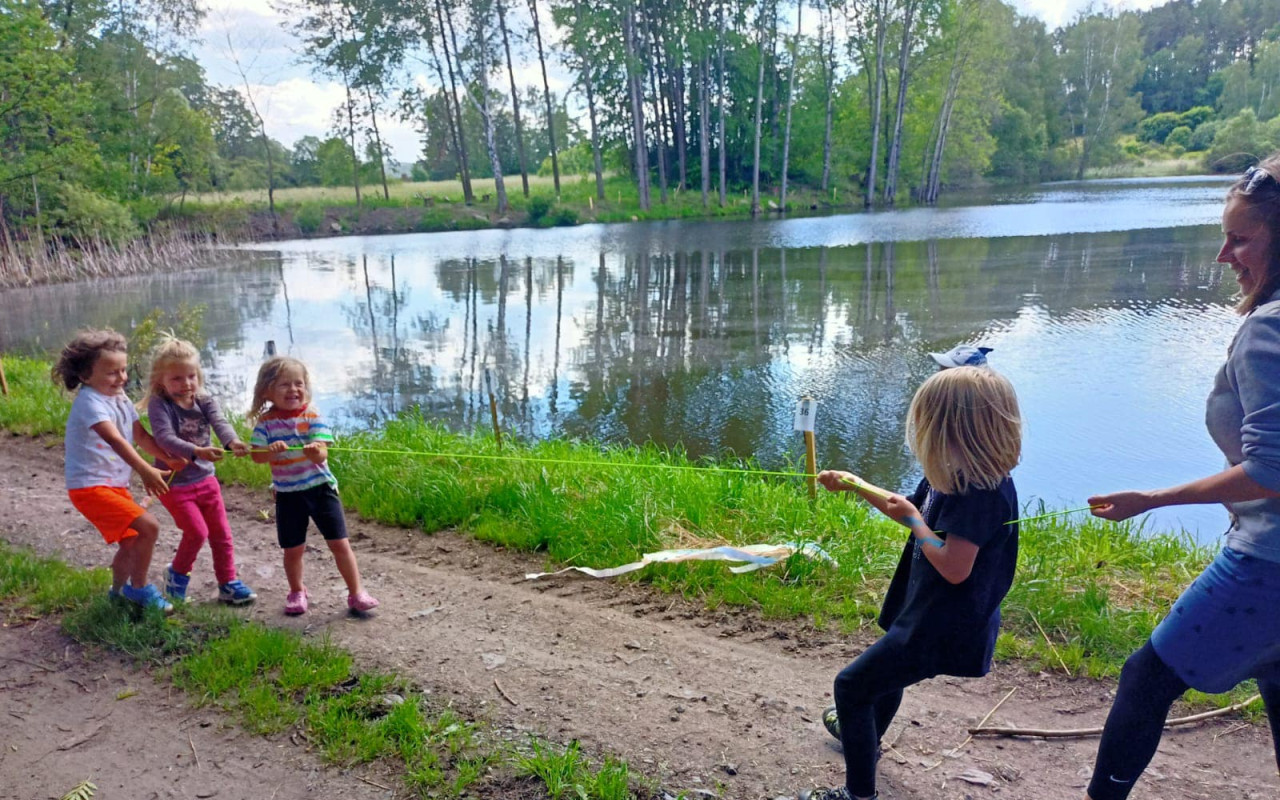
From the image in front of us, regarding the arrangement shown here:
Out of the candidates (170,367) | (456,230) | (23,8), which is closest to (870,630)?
(170,367)

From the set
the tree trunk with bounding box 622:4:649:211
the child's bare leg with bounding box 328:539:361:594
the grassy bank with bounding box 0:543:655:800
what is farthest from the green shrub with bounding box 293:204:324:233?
the child's bare leg with bounding box 328:539:361:594

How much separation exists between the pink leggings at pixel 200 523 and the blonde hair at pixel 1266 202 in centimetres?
473

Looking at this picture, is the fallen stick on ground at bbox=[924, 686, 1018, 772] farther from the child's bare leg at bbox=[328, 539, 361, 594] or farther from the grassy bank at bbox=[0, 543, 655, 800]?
the child's bare leg at bbox=[328, 539, 361, 594]

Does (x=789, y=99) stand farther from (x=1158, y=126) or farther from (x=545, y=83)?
(x=1158, y=126)

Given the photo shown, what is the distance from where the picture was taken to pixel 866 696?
9.09 ft

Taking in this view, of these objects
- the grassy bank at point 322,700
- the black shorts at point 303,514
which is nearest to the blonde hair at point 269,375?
the black shorts at point 303,514

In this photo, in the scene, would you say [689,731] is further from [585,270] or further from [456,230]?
[456,230]

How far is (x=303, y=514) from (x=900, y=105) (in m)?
52.2

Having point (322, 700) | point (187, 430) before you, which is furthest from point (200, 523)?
point (322, 700)

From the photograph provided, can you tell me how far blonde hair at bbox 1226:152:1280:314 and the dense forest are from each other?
102 ft

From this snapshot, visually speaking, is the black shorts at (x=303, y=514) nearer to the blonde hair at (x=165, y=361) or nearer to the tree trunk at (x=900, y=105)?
the blonde hair at (x=165, y=361)

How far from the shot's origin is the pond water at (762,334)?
351 inches

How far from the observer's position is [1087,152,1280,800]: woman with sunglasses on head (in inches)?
82.9

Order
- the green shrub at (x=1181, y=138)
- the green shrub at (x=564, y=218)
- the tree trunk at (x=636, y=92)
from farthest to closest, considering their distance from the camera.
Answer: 1. the green shrub at (x=1181, y=138)
2. the tree trunk at (x=636, y=92)
3. the green shrub at (x=564, y=218)
